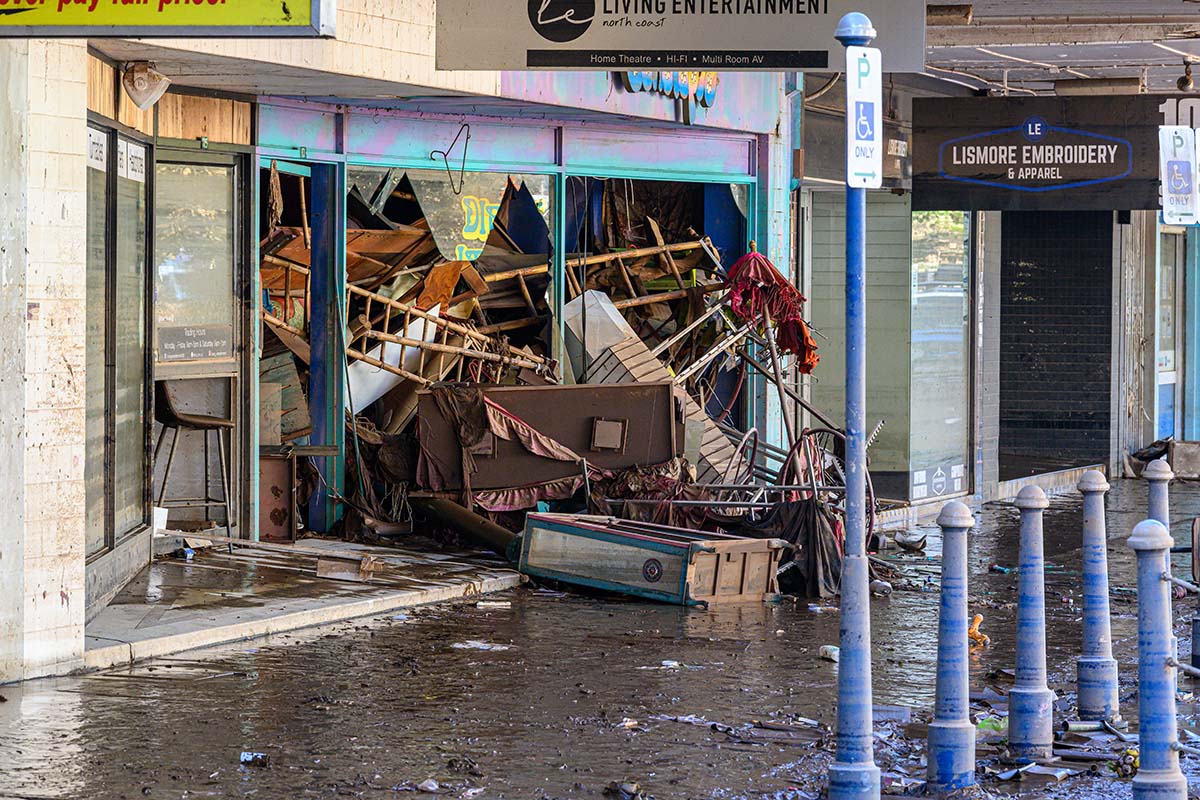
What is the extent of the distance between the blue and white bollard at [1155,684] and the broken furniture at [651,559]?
5.12 m

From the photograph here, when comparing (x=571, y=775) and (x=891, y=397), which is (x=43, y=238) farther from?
(x=891, y=397)

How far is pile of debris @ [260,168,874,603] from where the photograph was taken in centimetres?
1229

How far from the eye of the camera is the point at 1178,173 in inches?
585

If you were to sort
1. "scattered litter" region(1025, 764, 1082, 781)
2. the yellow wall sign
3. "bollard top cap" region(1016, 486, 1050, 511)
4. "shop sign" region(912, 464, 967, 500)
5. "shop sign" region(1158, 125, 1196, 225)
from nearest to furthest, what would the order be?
"scattered litter" region(1025, 764, 1082, 781), the yellow wall sign, "bollard top cap" region(1016, 486, 1050, 511), "shop sign" region(1158, 125, 1196, 225), "shop sign" region(912, 464, 967, 500)

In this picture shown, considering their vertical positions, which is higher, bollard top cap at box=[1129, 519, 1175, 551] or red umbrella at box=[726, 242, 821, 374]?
red umbrella at box=[726, 242, 821, 374]

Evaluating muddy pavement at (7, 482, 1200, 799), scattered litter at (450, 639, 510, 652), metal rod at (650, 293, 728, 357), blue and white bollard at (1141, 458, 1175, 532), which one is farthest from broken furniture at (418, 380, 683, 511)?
blue and white bollard at (1141, 458, 1175, 532)

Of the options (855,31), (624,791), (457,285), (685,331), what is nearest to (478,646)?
(624,791)

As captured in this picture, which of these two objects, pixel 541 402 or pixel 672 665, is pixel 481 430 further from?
pixel 672 665

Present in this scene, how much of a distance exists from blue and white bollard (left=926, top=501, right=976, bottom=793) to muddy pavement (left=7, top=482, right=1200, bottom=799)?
0.28 metres

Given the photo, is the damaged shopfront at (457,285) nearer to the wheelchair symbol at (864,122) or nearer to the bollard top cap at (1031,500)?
the bollard top cap at (1031,500)

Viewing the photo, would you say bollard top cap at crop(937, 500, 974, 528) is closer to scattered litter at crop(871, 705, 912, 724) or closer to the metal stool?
scattered litter at crop(871, 705, 912, 724)

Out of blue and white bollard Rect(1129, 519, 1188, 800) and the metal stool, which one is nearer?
blue and white bollard Rect(1129, 519, 1188, 800)

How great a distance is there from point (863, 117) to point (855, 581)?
5.96ft

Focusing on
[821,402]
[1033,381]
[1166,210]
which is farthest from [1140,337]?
[1166,210]
